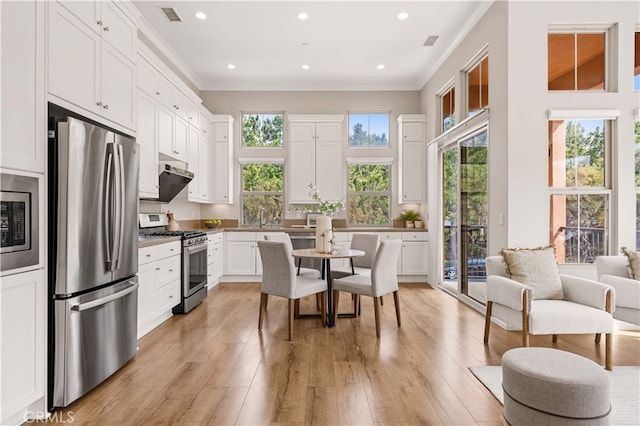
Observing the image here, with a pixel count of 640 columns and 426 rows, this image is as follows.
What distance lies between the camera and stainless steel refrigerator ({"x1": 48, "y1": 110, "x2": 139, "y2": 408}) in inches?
83.0

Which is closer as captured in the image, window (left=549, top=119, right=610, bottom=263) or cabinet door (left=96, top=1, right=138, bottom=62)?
cabinet door (left=96, top=1, right=138, bottom=62)

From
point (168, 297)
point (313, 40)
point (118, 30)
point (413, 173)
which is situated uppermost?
point (313, 40)

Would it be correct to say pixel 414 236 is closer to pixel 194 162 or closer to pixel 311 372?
pixel 194 162

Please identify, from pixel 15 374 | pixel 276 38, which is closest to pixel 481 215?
pixel 276 38

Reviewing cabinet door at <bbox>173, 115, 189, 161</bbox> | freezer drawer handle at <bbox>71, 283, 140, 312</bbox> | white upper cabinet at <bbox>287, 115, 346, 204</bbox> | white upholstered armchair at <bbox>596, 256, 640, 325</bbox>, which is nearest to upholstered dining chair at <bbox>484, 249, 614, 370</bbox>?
white upholstered armchair at <bbox>596, 256, 640, 325</bbox>

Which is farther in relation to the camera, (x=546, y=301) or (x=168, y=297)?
(x=168, y=297)

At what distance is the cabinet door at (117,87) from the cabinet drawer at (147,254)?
1.10 meters

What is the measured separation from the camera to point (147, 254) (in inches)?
131

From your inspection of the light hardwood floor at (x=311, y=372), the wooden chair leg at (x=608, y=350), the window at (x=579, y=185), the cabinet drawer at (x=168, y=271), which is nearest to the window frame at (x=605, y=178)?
the window at (x=579, y=185)

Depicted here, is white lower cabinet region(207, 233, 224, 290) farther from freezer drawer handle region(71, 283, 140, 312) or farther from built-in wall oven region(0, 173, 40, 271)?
built-in wall oven region(0, 173, 40, 271)

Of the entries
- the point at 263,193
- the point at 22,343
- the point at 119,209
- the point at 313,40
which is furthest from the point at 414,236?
the point at 22,343

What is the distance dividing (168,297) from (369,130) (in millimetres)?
4460

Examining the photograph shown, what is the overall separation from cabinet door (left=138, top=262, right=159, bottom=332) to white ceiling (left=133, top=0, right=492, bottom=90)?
2831 mm

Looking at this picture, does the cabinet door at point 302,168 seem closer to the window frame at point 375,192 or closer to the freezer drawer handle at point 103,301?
the window frame at point 375,192
